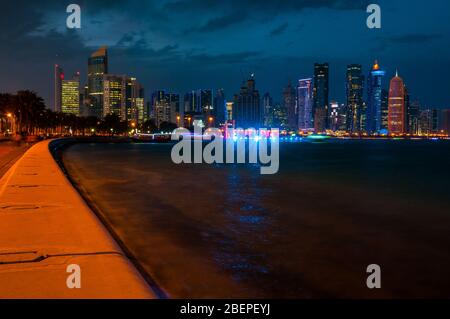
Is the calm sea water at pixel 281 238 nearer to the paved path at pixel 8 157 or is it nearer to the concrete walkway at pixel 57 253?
the concrete walkway at pixel 57 253

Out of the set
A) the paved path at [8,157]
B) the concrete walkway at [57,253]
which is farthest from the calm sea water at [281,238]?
the paved path at [8,157]

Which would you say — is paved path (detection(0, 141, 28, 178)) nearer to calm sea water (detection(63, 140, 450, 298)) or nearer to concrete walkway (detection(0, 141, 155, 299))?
calm sea water (detection(63, 140, 450, 298))

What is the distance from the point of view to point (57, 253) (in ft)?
24.3

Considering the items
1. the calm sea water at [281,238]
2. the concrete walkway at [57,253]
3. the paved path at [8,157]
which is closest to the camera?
the concrete walkway at [57,253]

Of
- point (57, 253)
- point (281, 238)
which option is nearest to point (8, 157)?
point (281, 238)

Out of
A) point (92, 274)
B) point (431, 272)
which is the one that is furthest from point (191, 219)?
point (92, 274)

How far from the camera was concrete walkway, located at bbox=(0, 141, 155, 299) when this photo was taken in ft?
18.9

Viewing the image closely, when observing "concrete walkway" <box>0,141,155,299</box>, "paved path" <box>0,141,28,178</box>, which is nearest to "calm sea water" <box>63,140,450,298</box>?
"concrete walkway" <box>0,141,155,299</box>

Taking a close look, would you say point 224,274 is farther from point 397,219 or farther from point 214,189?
point 214,189

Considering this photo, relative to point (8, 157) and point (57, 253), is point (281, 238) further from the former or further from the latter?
point (8, 157)

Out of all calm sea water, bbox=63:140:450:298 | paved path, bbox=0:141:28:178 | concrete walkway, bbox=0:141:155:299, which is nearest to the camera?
concrete walkway, bbox=0:141:155:299

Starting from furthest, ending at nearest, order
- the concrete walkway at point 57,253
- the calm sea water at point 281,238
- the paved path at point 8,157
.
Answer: the paved path at point 8,157
the calm sea water at point 281,238
the concrete walkway at point 57,253

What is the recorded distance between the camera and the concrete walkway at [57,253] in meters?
5.76
